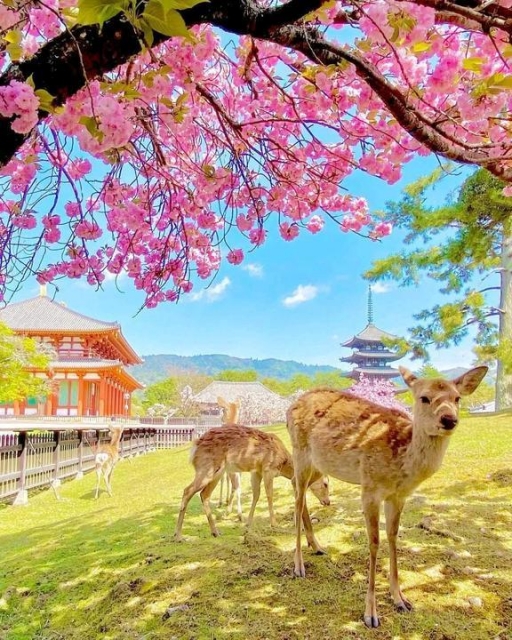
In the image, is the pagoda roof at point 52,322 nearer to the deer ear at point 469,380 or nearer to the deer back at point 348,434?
the deer back at point 348,434

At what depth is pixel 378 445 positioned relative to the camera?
2955mm

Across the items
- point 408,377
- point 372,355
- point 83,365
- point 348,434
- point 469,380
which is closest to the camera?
point 469,380

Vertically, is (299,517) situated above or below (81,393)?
above

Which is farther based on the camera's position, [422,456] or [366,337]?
[366,337]

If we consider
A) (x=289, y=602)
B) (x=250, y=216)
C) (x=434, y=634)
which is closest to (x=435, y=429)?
(x=434, y=634)

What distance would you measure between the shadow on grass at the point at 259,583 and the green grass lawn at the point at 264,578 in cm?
1

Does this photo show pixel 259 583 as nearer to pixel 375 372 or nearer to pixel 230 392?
pixel 375 372

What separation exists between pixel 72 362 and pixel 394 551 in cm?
3035

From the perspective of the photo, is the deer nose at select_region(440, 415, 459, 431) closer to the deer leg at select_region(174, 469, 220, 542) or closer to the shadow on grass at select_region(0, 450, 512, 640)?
the shadow on grass at select_region(0, 450, 512, 640)

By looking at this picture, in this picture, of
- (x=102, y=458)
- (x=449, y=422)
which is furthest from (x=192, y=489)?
(x=102, y=458)

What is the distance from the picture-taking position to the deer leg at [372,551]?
2674 millimetres

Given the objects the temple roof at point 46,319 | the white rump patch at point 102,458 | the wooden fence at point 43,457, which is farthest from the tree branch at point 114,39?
the temple roof at point 46,319

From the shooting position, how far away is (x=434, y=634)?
2590 millimetres

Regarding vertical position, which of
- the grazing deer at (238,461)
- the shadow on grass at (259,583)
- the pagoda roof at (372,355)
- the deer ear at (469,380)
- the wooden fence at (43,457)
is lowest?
the wooden fence at (43,457)
